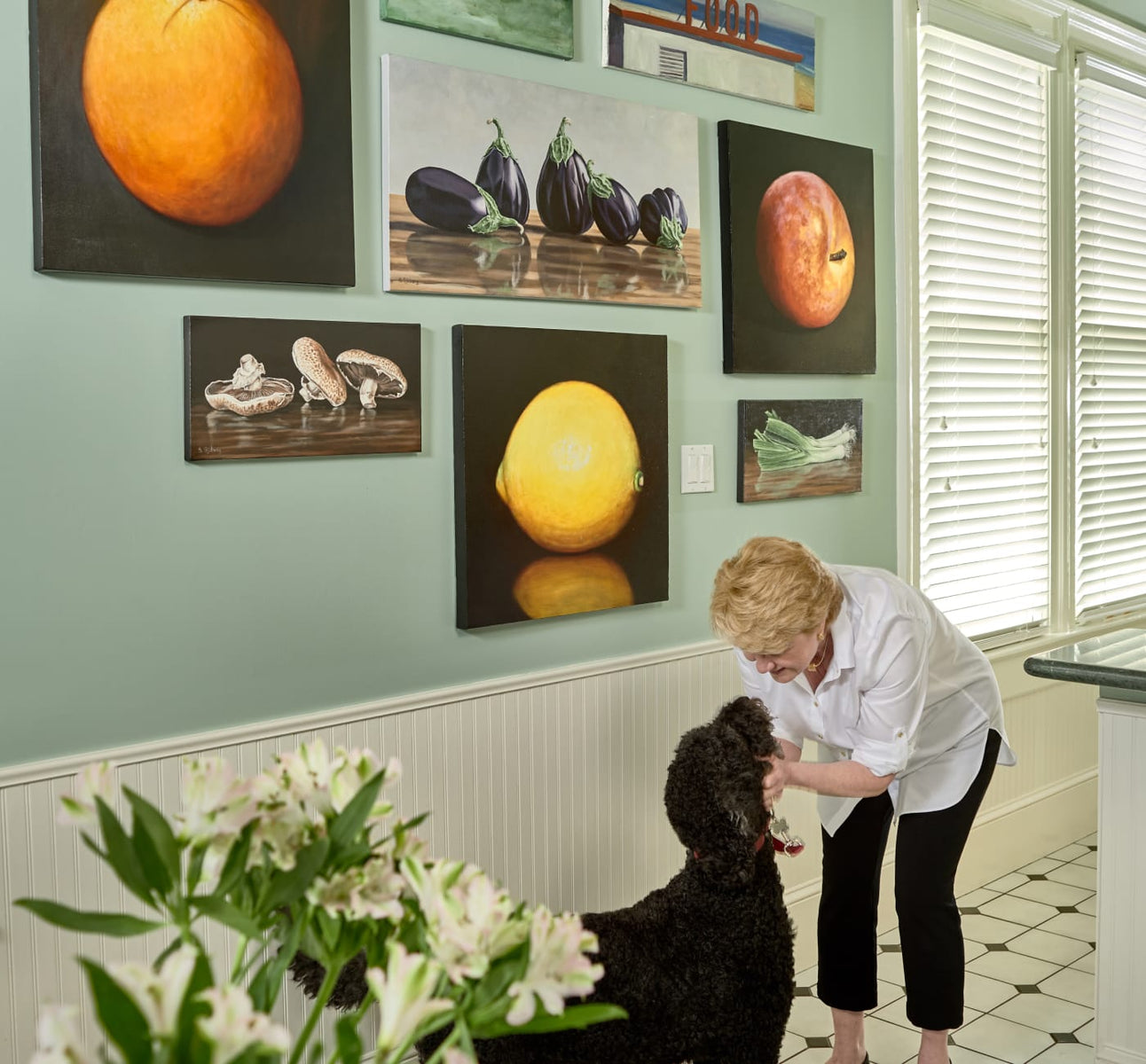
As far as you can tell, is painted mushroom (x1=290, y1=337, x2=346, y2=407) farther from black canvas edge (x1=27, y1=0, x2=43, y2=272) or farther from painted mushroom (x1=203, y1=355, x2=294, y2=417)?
black canvas edge (x1=27, y1=0, x2=43, y2=272)

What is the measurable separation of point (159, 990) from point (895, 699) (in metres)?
1.67

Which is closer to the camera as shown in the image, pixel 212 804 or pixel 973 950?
pixel 212 804

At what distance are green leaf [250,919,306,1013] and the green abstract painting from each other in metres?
1.83

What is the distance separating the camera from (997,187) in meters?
3.59

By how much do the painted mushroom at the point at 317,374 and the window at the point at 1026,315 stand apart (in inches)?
71.7

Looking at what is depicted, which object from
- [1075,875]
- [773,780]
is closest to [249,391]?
[773,780]

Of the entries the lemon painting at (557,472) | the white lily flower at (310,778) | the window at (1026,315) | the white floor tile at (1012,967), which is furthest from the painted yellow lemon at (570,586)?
the white lily flower at (310,778)

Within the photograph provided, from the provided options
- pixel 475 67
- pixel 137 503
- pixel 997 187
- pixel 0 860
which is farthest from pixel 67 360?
pixel 997 187

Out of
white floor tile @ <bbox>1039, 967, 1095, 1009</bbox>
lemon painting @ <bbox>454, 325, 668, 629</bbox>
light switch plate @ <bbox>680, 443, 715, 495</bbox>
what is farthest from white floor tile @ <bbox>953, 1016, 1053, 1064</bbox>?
light switch plate @ <bbox>680, 443, 715, 495</bbox>

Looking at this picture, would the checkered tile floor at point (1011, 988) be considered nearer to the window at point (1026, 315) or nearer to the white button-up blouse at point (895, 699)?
the white button-up blouse at point (895, 699)

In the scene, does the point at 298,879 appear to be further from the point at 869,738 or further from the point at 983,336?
the point at 983,336

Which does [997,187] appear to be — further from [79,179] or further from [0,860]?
[0,860]

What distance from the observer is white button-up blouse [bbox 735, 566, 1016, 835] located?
84.1 inches

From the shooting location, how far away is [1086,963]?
122 inches
